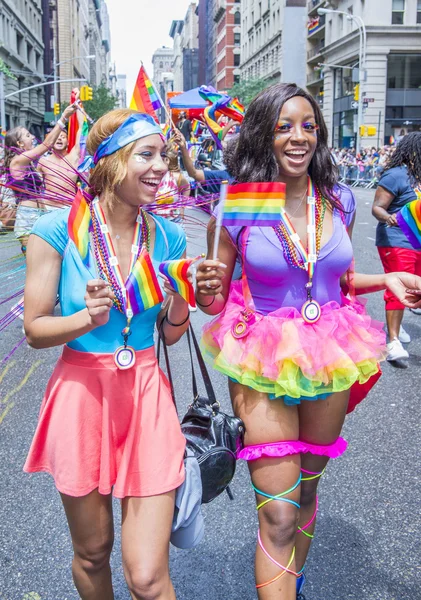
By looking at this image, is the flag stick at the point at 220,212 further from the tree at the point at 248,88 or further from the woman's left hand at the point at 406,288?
the tree at the point at 248,88

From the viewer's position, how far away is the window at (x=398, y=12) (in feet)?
141

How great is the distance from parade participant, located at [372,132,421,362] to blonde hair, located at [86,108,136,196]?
3932mm

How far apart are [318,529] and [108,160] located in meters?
2.19

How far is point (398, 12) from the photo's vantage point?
4331 cm

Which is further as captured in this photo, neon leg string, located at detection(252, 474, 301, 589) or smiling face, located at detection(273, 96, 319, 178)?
smiling face, located at detection(273, 96, 319, 178)

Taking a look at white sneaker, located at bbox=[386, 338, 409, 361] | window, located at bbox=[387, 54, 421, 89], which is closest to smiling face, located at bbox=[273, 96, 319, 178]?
white sneaker, located at bbox=[386, 338, 409, 361]

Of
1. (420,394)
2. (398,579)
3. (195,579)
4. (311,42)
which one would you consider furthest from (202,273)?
(311,42)

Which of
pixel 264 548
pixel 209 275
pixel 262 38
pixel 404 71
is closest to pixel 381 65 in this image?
pixel 404 71

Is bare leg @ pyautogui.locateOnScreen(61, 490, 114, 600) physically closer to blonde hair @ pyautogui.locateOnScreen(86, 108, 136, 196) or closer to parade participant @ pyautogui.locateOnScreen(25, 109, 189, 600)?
parade participant @ pyautogui.locateOnScreen(25, 109, 189, 600)

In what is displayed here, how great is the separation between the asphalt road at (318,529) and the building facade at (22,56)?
43426mm

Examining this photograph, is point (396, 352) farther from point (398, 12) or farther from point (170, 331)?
→ point (398, 12)

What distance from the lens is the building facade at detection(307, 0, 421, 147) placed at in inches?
1682

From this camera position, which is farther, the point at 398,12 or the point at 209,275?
the point at 398,12

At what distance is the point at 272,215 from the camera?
2.36 metres
